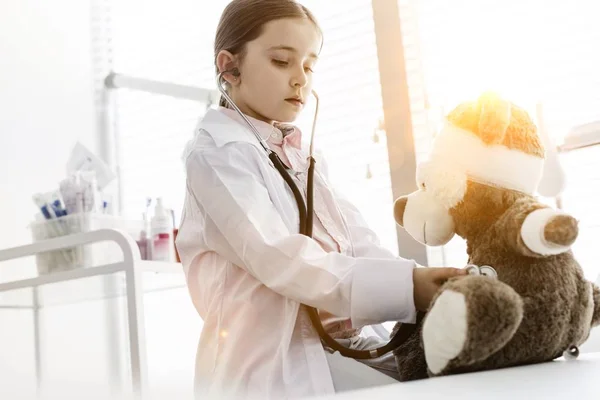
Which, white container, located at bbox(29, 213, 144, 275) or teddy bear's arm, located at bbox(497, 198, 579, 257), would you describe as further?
white container, located at bbox(29, 213, 144, 275)

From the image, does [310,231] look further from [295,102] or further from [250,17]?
[250,17]

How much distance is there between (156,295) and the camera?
2.40 m

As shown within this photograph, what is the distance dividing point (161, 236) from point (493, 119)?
128 centimetres

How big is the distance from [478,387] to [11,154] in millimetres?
2111

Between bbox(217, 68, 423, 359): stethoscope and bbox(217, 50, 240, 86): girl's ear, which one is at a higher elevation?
bbox(217, 50, 240, 86): girl's ear

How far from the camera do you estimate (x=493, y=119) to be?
28.3 inches

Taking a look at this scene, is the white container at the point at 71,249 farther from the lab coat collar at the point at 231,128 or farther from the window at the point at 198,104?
the lab coat collar at the point at 231,128

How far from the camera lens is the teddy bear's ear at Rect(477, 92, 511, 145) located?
2.36 feet

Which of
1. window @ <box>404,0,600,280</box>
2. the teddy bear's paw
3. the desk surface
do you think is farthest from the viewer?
window @ <box>404,0,600,280</box>

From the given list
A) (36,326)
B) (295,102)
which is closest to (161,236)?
(36,326)

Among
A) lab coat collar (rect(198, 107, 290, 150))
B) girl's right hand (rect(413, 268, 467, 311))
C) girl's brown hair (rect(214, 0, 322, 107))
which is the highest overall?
girl's brown hair (rect(214, 0, 322, 107))

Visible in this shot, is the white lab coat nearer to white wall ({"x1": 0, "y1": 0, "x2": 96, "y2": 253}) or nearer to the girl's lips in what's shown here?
the girl's lips

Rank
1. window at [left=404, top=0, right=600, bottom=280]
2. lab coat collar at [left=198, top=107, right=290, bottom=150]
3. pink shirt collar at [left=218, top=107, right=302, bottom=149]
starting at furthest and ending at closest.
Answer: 1. window at [left=404, top=0, right=600, bottom=280]
2. pink shirt collar at [left=218, top=107, right=302, bottom=149]
3. lab coat collar at [left=198, top=107, right=290, bottom=150]

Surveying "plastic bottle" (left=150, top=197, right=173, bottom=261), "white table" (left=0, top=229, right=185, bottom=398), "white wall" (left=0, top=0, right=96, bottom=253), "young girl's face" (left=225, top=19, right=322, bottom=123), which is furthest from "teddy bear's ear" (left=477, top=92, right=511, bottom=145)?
"white wall" (left=0, top=0, right=96, bottom=253)
